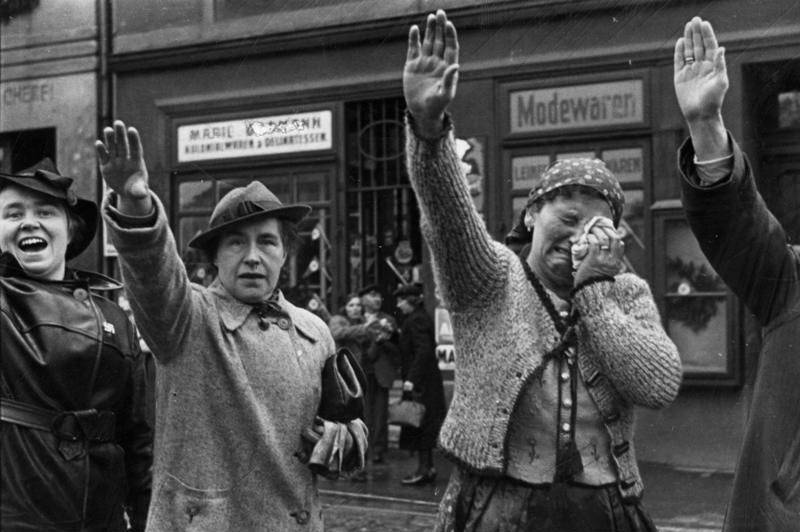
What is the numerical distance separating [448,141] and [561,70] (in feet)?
26.1

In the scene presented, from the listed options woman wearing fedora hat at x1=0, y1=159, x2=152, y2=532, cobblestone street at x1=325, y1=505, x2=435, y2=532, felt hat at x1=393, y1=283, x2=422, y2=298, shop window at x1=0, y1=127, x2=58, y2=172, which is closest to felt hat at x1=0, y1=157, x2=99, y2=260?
woman wearing fedora hat at x1=0, y1=159, x2=152, y2=532

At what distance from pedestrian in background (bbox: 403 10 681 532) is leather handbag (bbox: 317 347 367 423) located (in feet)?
1.52

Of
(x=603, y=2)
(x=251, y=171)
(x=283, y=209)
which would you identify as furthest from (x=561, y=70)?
(x=283, y=209)

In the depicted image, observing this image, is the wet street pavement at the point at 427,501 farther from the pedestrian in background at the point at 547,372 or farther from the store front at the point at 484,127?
the pedestrian in background at the point at 547,372

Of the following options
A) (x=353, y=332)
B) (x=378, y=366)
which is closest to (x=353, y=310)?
(x=353, y=332)

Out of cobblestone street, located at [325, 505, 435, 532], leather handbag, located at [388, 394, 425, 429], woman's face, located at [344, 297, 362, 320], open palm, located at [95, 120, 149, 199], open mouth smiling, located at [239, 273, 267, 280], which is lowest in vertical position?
cobblestone street, located at [325, 505, 435, 532]

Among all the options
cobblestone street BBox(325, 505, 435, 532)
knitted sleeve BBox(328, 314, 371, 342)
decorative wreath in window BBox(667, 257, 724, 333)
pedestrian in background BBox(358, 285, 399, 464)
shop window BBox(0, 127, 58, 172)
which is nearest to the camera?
cobblestone street BBox(325, 505, 435, 532)

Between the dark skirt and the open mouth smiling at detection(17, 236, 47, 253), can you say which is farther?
the open mouth smiling at detection(17, 236, 47, 253)

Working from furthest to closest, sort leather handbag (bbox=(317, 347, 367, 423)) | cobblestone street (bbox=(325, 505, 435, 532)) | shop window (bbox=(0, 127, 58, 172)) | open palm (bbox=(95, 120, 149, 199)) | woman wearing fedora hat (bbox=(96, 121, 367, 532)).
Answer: shop window (bbox=(0, 127, 58, 172)), cobblestone street (bbox=(325, 505, 435, 532)), leather handbag (bbox=(317, 347, 367, 423)), woman wearing fedora hat (bbox=(96, 121, 367, 532)), open palm (bbox=(95, 120, 149, 199))

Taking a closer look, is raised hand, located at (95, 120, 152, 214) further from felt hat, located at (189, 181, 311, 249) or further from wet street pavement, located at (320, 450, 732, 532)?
wet street pavement, located at (320, 450, 732, 532)

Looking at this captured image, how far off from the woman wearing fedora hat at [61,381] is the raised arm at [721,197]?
5.71 feet

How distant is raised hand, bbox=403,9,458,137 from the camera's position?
2.52 meters

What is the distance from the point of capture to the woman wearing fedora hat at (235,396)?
10.2ft

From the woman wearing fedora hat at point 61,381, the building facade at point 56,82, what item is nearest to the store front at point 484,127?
the building facade at point 56,82
